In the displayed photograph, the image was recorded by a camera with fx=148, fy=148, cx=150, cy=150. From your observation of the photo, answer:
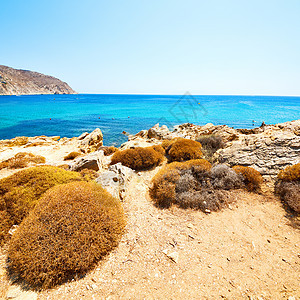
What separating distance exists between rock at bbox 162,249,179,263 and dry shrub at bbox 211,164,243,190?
4.04 meters

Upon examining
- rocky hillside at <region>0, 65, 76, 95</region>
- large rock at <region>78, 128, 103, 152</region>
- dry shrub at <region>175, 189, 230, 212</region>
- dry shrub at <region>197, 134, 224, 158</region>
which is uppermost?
rocky hillside at <region>0, 65, 76, 95</region>

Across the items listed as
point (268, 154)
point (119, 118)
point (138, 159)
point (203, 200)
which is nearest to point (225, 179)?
point (203, 200)

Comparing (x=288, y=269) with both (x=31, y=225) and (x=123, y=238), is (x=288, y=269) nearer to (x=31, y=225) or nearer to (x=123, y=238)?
(x=123, y=238)

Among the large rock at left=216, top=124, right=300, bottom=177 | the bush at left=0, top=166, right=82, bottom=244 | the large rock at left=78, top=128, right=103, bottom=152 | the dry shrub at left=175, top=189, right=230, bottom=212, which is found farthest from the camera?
the large rock at left=78, top=128, right=103, bottom=152

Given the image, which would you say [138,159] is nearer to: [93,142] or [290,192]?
[290,192]

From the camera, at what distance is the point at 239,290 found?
3357mm

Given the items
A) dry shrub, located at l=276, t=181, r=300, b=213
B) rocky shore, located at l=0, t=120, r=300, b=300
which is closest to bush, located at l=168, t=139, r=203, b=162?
rocky shore, located at l=0, t=120, r=300, b=300

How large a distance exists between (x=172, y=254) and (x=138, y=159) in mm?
6763

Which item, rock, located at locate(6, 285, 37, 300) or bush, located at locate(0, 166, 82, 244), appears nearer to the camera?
rock, located at locate(6, 285, 37, 300)

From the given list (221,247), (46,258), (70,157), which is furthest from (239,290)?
(70,157)

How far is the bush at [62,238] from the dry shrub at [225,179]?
197 inches

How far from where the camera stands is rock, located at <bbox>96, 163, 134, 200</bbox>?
22.1 feet

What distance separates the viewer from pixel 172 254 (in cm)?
423

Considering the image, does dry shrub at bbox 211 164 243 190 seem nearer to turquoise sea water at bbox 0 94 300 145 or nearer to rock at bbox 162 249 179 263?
rock at bbox 162 249 179 263
